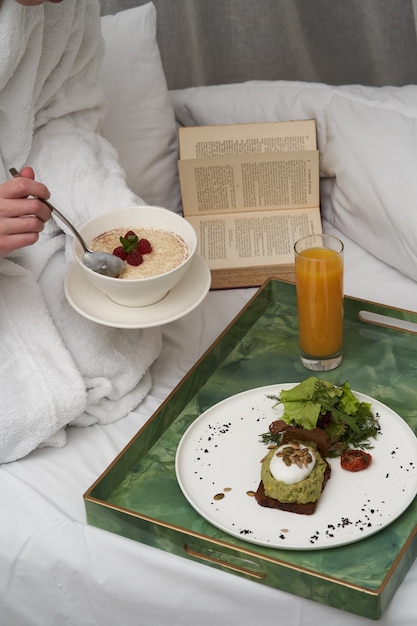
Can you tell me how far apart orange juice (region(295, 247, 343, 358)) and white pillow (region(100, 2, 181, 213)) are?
0.60m

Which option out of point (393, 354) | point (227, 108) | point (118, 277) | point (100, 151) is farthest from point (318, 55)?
point (118, 277)

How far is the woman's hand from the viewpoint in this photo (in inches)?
46.0

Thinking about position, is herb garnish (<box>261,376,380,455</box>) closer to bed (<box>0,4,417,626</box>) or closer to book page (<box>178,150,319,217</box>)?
bed (<box>0,4,417,626</box>)

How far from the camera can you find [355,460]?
116 centimetres

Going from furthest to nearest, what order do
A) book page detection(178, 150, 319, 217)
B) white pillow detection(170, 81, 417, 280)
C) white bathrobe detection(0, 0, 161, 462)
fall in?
book page detection(178, 150, 319, 217) < white pillow detection(170, 81, 417, 280) < white bathrobe detection(0, 0, 161, 462)

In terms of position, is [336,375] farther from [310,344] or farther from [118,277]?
[118,277]

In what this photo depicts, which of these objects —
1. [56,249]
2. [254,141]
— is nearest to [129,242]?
[56,249]

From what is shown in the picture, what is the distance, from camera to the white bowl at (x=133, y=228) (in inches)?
46.3

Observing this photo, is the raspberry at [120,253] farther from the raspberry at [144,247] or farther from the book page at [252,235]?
the book page at [252,235]

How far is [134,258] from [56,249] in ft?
0.92

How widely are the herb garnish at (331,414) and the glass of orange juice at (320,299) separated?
0.16 metres

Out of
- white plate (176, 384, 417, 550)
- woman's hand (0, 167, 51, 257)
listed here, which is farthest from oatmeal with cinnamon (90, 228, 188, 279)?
white plate (176, 384, 417, 550)

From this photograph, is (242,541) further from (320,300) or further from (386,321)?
(386,321)

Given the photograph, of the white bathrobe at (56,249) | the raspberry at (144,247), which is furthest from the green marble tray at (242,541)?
the raspberry at (144,247)
